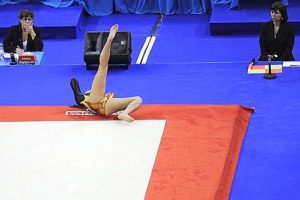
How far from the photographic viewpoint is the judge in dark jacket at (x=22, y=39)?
295 inches

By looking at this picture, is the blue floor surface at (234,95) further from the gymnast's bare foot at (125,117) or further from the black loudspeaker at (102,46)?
the gymnast's bare foot at (125,117)

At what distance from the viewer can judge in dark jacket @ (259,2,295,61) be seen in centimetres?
716

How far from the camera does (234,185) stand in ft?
15.4

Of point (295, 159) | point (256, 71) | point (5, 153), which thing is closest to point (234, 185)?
point (295, 159)

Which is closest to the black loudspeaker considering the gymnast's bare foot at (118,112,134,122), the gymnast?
the gymnast

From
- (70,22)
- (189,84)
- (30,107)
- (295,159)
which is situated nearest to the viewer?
(295,159)

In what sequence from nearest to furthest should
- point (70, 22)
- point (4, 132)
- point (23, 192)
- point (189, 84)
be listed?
1. point (23, 192)
2. point (4, 132)
3. point (189, 84)
4. point (70, 22)

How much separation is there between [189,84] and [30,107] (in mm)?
1555

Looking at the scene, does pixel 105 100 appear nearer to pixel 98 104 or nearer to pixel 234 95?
pixel 98 104

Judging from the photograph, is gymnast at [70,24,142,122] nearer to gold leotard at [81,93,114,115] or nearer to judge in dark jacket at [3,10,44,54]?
gold leotard at [81,93,114,115]

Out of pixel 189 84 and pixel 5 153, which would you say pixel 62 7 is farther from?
pixel 5 153

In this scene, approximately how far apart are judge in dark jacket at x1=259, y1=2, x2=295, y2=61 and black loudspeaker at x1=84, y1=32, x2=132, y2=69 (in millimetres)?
1431

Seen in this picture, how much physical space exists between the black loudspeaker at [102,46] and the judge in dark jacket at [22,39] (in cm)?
81

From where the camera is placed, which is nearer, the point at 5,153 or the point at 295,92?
the point at 5,153
